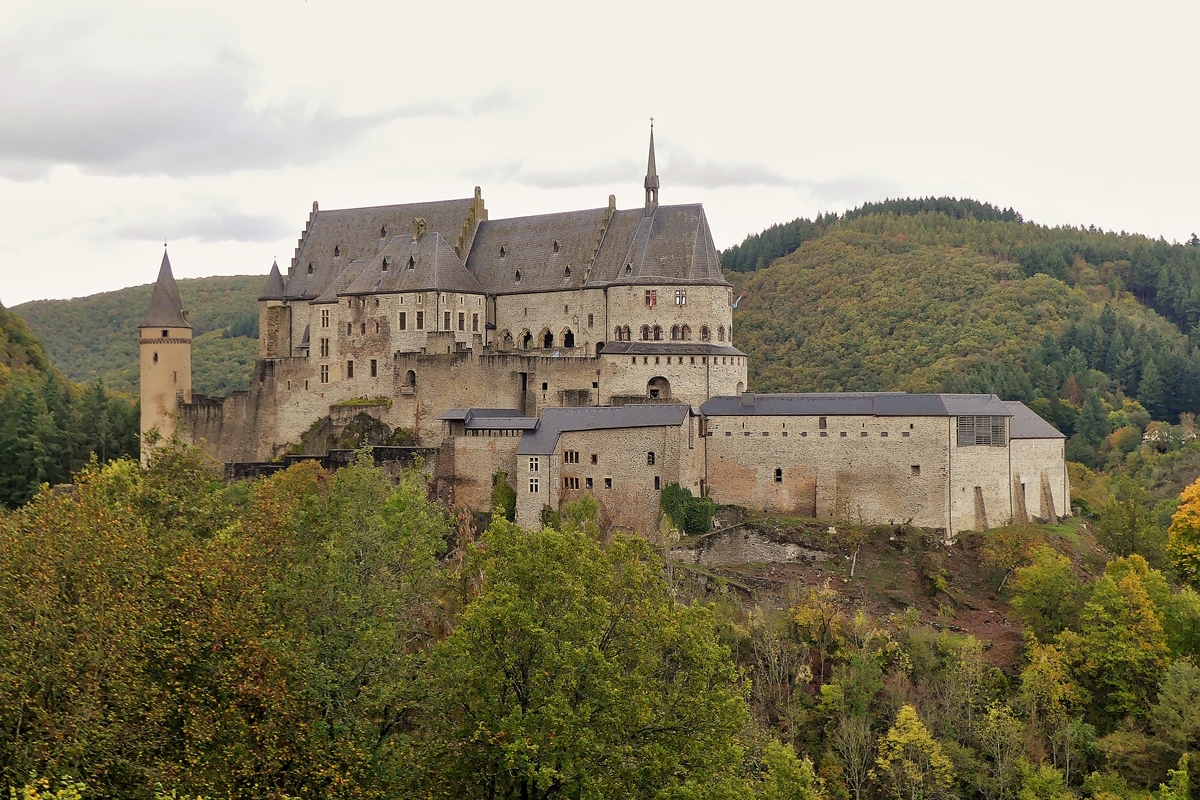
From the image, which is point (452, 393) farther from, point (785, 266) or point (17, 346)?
point (785, 266)

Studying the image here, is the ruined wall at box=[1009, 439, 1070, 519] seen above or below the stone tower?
below

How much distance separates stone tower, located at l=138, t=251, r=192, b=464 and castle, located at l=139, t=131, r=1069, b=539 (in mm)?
113

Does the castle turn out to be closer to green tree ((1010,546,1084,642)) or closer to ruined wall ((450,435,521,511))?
ruined wall ((450,435,521,511))

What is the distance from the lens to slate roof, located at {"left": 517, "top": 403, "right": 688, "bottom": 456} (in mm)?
57031

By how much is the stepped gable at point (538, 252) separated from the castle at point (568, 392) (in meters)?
0.13

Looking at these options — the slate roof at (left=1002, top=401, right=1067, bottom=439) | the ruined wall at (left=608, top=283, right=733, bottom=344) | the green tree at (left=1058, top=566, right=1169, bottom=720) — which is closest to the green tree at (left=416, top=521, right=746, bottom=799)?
the green tree at (left=1058, top=566, right=1169, bottom=720)

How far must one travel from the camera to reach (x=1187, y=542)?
5916cm

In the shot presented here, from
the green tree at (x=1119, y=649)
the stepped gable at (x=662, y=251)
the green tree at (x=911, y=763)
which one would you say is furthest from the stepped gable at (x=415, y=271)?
the green tree at (x=1119, y=649)

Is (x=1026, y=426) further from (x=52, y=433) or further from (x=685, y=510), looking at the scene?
(x=52, y=433)

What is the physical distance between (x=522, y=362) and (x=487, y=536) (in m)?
34.8

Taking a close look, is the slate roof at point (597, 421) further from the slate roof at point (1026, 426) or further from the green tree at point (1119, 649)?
the green tree at point (1119, 649)

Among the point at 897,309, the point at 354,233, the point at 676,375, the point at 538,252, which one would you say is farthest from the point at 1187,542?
the point at 897,309

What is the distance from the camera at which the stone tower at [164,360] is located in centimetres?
7300

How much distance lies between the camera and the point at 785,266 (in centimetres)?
12950
